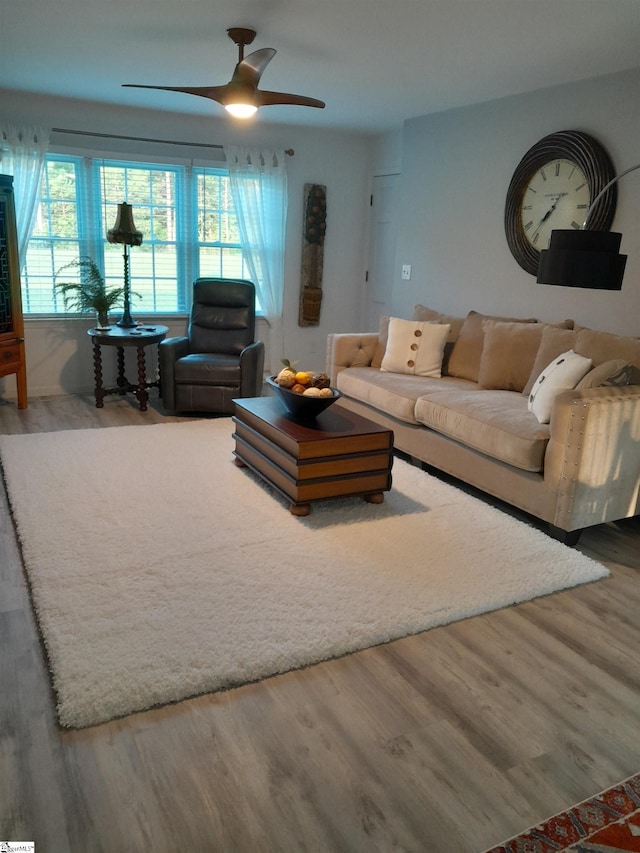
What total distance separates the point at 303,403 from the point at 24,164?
342 centimetres

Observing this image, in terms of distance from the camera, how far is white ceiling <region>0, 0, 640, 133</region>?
119 inches

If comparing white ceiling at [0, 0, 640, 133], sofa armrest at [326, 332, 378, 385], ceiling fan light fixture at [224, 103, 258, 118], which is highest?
white ceiling at [0, 0, 640, 133]

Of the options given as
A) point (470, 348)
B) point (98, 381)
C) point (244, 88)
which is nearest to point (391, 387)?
point (470, 348)

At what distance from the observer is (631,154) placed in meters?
3.78

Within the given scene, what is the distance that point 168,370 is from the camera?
16.2 ft

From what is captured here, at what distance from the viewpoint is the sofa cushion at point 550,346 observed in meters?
3.76

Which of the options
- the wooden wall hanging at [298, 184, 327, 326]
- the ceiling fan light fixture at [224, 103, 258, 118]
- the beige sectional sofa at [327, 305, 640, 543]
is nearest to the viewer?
the beige sectional sofa at [327, 305, 640, 543]

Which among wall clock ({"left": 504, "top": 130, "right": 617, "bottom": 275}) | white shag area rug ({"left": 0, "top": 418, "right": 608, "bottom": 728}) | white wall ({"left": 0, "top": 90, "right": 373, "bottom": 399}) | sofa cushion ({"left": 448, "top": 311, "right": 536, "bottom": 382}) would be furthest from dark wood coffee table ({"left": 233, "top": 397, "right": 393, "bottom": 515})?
white wall ({"left": 0, "top": 90, "right": 373, "bottom": 399})

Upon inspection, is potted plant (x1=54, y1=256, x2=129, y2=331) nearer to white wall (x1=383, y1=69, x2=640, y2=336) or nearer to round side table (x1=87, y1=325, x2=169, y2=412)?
round side table (x1=87, y1=325, x2=169, y2=412)

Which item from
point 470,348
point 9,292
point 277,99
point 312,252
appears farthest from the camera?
point 312,252

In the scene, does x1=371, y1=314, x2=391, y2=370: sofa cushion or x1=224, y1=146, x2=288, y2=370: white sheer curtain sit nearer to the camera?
x1=371, y1=314, x2=391, y2=370: sofa cushion

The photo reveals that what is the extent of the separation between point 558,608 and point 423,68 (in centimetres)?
323

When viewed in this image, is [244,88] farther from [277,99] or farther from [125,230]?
[125,230]

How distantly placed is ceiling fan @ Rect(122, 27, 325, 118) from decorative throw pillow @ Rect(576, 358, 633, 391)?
2.08 m
